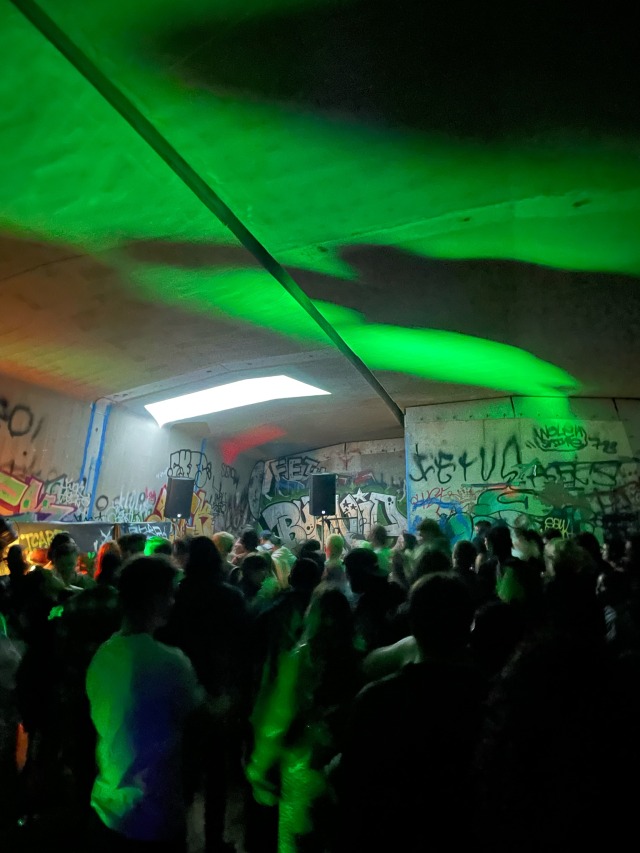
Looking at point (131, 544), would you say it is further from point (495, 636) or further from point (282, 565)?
point (495, 636)

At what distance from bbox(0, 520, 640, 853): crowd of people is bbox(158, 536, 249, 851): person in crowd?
0.04 feet

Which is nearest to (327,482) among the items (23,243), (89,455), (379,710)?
(89,455)

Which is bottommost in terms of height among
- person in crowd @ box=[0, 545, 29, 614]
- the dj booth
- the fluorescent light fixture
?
person in crowd @ box=[0, 545, 29, 614]

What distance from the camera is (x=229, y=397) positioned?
11.7m

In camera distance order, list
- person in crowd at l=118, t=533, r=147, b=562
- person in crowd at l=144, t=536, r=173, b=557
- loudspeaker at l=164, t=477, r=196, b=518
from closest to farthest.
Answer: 1. person in crowd at l=118, t=533, r=147, b=562
2. person in crowd at l=144, t=536, r=173, b=557
3. loudspeaker at l=164, t=477, r=196, b=518

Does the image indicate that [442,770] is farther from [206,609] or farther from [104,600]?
[104,600]

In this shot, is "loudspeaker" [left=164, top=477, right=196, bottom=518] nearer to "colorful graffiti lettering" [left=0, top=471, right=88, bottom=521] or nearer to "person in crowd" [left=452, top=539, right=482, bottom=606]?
"colorful graffiti lettering" [left=0, top=471, right=88, bottom=521]

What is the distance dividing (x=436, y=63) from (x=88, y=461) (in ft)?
30.2

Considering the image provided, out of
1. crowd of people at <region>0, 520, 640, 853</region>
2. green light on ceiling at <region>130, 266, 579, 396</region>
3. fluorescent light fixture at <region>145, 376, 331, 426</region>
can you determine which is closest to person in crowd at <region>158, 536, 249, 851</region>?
crowd of people at <region>0, 520, 640, 853</region>

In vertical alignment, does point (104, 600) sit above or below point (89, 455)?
below

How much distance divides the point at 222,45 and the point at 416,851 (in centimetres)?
414

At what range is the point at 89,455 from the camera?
10211 mm

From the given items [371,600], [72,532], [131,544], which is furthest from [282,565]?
[72,532]

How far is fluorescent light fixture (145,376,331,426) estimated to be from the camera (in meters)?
10.8
